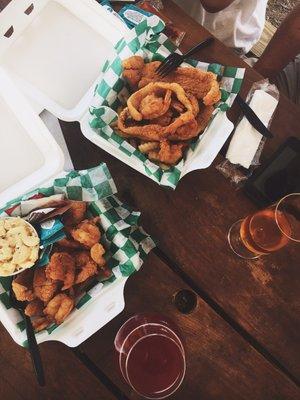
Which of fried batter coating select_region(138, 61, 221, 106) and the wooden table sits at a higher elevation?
fried batter coating select_region(138, 61, 221, 106)

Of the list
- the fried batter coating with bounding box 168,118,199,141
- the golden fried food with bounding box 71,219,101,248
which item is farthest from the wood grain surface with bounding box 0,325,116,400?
the fried batter coating with bounding box 168,118,199,141

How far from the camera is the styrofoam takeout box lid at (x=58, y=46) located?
51.5 inches

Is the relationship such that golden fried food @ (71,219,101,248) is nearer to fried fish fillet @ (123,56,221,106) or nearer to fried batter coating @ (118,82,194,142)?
fried batter coating @ (118,82,194,142)

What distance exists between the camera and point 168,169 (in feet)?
3.75

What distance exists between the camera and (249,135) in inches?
48.3

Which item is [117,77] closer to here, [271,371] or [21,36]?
[21,36]

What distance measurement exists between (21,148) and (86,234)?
422 millimetres

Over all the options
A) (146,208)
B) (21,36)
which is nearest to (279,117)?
(146,208)

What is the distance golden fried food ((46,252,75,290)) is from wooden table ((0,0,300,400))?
9.1 inches

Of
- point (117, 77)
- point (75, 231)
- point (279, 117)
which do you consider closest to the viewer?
point (75, 231)

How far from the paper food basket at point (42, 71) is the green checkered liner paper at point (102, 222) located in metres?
0.11

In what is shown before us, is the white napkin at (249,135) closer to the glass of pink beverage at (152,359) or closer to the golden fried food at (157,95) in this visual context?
the golden fried food at (157,95)

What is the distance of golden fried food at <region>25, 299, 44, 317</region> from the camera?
1.03 meters

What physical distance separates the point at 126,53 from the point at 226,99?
13.1 inches
